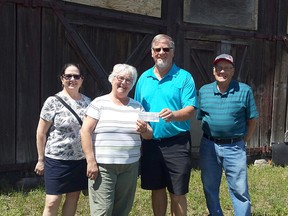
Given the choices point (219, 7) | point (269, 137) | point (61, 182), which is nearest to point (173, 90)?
point (61, 182)

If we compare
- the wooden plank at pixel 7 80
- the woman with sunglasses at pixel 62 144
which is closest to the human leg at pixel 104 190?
the woman with sunglasses at pixel 62 144

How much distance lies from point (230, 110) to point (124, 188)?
1.27 m

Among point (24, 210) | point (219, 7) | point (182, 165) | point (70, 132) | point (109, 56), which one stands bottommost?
point (24, 210)

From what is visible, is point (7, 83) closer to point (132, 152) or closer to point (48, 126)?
point (48, 126)

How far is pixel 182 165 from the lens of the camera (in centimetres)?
386

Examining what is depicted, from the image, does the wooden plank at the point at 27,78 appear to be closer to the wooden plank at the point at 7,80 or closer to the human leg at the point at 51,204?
the wooden plank at the point at 7,80

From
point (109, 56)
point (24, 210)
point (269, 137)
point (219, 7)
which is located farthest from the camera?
point (269, 137)

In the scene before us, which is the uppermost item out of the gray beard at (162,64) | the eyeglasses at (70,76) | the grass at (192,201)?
the gray beard at (162,64)

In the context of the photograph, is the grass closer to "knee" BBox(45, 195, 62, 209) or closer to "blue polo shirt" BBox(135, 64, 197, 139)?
"knee" BBox(45, 195, 62, 209)

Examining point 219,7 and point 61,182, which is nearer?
point 61,182

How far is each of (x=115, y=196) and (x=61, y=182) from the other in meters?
0.51

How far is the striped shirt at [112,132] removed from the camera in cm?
340

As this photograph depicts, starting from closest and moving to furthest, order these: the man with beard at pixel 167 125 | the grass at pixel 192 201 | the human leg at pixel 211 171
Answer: the man with beard at pixel 167 125 → the human leg at pixel 211 171 → the grass at pixel 192 201

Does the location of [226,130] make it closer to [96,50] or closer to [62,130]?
[62,130]
